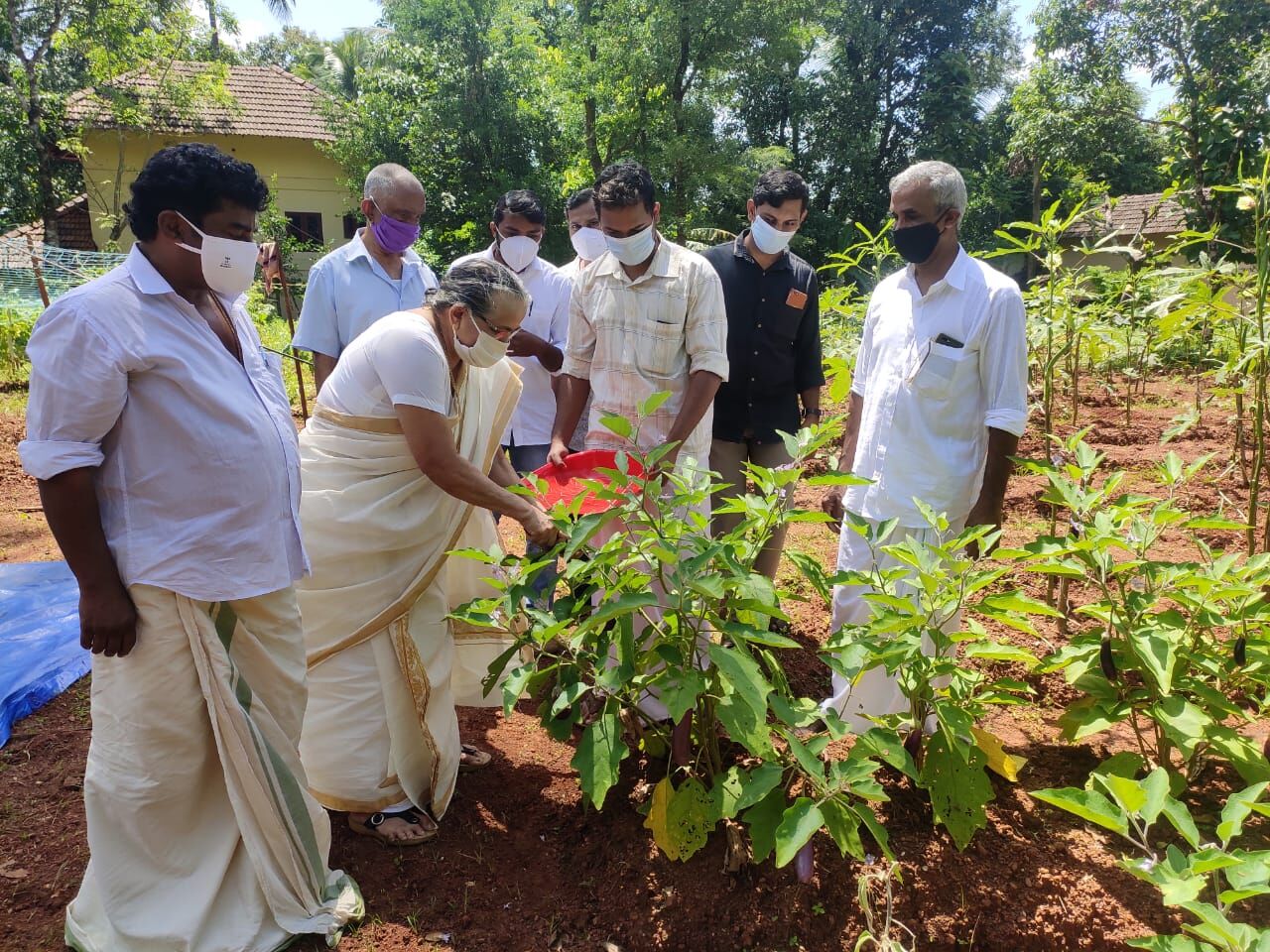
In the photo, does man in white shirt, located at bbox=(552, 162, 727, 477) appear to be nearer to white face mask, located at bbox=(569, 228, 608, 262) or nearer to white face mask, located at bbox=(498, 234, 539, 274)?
white face mask, located at bbox=(498, 234, 539, 274)

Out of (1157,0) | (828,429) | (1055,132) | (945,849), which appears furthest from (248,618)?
(1055,132)

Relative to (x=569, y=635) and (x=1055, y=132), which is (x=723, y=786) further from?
(x=1055, y=132)

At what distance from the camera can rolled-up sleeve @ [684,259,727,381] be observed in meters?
2.98

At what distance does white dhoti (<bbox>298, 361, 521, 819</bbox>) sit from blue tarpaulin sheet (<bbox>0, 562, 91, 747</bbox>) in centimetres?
139

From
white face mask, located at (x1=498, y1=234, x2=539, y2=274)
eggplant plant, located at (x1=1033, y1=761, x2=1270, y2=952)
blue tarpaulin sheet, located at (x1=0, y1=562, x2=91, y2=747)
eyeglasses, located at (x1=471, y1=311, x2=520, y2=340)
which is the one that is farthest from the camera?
white face mask, located at (x1=498, y1=234, x2=539, y2=274)

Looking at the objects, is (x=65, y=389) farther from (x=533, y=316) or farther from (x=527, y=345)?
(x=533, y=316)

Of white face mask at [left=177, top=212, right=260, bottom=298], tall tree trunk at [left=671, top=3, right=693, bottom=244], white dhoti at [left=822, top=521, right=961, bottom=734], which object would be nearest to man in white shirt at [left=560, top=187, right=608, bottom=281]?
white dhoti at [left=822, top=521, right=961, bottom=734]

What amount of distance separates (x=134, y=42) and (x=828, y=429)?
61.1 ft

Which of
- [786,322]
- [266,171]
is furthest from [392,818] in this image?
[266,171]

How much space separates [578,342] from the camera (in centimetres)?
321

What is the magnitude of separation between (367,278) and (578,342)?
899 mm

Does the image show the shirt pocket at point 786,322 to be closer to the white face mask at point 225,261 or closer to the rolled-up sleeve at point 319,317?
the rolled-up sleeve at point 319,317

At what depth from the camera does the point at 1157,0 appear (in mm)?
17234

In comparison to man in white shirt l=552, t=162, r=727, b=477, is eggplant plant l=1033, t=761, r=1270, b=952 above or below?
below
